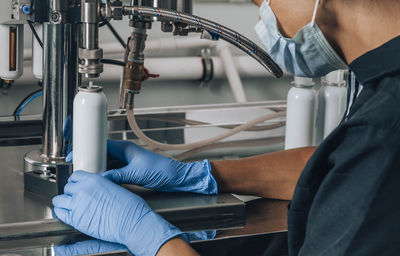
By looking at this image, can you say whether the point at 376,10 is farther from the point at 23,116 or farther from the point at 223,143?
the point at 23,116

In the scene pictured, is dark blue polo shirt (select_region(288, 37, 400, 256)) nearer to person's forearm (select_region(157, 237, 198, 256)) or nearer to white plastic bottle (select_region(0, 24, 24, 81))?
person's forearm (select_region(157, 237, 198, 256))

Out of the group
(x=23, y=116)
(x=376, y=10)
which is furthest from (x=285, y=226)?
(x=23, y=116)

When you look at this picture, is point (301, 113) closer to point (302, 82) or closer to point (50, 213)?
point (302, 82)

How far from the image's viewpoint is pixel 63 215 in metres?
1.03

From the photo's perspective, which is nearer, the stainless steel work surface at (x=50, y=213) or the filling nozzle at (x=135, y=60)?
the stainless steel work surface at (x=50, y=213)

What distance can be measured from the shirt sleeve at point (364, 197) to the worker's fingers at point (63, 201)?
0.42 meters

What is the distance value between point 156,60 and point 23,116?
536mm

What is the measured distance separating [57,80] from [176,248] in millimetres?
400

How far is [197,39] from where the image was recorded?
204cm

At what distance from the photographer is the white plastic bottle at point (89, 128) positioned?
104 cm

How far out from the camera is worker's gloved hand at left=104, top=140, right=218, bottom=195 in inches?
44.4

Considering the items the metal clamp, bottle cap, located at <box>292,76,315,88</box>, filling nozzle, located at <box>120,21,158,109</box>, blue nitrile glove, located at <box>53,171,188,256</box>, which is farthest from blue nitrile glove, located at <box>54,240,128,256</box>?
the metal clamp

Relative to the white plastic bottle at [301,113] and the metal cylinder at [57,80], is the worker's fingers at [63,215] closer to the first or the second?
the metal cylinder at [57,80]

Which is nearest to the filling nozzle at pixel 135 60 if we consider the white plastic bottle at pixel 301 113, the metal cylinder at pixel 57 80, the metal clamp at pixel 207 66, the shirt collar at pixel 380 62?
the metal cylinder at pixel 57 80
